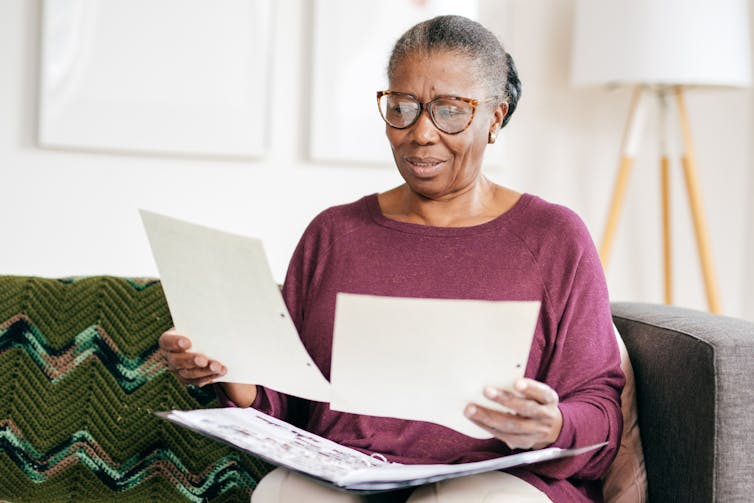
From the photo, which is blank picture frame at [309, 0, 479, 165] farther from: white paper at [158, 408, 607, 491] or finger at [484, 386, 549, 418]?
finger at [484, 386, 549, 418]

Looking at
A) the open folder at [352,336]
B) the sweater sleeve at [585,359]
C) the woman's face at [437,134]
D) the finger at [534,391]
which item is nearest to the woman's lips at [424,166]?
the woman's face at [437,134]

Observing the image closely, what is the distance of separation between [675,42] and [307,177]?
1028 mm

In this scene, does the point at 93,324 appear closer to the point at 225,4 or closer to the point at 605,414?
the point at 605,414

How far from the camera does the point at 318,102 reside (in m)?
2.64

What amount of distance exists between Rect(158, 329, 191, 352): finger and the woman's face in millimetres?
430

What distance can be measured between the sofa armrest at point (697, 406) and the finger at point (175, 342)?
693 mm

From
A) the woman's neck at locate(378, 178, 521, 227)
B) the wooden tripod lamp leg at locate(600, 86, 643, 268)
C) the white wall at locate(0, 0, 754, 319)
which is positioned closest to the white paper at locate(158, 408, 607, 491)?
the woman's neck at locate(378, 178, 521, 227)

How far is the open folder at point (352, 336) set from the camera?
1095 mm

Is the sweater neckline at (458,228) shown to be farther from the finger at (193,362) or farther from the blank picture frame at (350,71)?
the blank picture frame at (350,71)

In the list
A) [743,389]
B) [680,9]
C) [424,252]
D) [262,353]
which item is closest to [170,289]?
[262,353]

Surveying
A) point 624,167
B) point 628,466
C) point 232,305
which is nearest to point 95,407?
point 232,305

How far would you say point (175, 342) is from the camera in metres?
1.31

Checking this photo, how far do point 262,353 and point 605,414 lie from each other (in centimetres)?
48

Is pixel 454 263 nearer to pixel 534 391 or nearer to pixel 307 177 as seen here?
pixel 534 391
